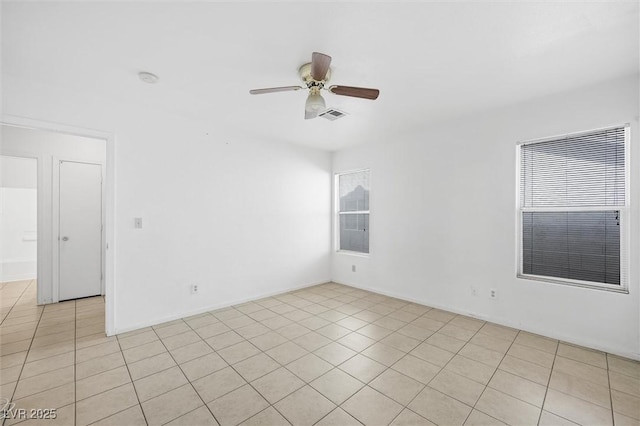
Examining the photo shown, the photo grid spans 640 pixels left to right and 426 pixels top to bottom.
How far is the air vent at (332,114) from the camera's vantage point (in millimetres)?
3211

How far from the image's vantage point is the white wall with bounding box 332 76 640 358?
251 centimetres

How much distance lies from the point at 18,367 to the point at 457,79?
4.65 meters

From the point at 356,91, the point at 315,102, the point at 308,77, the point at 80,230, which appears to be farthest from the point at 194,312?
the point at 356,91

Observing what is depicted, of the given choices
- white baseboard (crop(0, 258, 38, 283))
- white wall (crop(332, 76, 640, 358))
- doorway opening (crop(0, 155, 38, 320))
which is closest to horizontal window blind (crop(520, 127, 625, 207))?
white wall (crop(332, 76, 640, 358))

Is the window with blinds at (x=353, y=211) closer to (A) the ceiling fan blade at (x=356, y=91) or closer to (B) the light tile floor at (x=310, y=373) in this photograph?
(B) the light tile floor at (x=310, y=373)

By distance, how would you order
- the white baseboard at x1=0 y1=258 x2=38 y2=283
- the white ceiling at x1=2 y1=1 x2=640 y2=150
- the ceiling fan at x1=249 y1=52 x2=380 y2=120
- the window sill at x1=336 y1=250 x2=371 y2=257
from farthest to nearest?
the white baseboard at x1=0 y1=258 x2=38 y2=283 < the window sill at x1=336 y1=250 x2=371 y2=257 < the ceiling fan at x1=249 y1=52 x2=380 y2=120 < the white ceiling at x1=2 y1=1 x2=640 y2=150

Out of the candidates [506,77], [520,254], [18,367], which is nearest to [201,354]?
[18,367]

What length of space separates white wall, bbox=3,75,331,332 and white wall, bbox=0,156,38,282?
12.4 ft

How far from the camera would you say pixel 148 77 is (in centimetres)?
244

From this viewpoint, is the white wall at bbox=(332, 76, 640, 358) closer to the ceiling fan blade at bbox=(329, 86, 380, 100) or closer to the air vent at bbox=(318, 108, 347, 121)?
the air vent at bbox=(318, 108, 347, 121)

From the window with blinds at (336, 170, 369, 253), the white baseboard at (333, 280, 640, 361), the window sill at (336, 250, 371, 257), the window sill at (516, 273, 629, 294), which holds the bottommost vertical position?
the white baseboard at (333, 280, 640, 361)

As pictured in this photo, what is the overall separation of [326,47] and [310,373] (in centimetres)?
261

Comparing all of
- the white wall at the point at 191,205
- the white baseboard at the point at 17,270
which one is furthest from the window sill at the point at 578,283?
the white baseboard at the point at 17,270

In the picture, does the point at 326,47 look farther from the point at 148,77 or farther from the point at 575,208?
the point at 575,208
